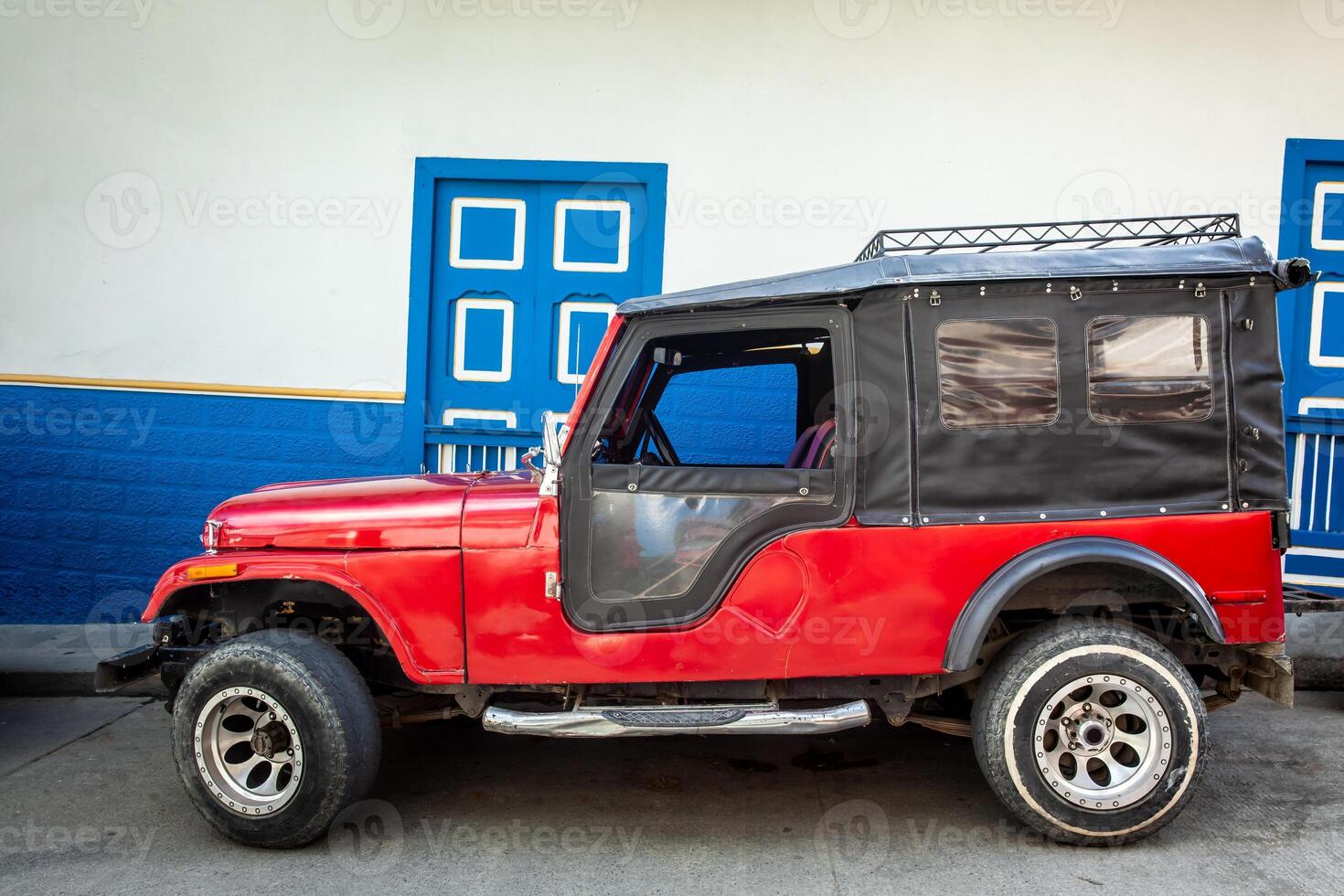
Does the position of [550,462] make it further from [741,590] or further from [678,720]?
[678,720]

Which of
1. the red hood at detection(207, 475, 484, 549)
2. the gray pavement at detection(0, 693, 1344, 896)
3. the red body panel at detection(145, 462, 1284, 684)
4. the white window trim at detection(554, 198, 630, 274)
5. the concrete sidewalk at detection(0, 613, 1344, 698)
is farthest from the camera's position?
the white window trim at detection(554, 198, 630, 274)

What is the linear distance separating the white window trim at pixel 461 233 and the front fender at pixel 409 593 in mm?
3432

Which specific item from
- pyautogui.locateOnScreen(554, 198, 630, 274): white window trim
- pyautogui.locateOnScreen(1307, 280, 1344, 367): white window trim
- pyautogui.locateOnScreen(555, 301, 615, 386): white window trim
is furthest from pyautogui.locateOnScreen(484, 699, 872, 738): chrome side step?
pyautogui.locateOnScreen(1307, 280, 1344, 367): white window trim

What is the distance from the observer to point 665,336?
11.4 ft

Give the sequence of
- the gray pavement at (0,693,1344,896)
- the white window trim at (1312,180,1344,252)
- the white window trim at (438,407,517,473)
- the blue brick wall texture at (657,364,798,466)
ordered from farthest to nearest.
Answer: the white window trim at (438,407,517,473) < the white window trim at (1312,180,1344,252) < the blue brick wall texture at (657,364,798,466) < the gray pavement at (0,693,1344,896)

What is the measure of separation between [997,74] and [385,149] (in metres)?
4.10

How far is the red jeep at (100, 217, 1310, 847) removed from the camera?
10.8 ft

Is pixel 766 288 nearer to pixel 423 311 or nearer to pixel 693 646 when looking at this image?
pixel 693 646

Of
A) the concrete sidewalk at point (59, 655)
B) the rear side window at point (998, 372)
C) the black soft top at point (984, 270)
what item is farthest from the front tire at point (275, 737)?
the rear side window at point (998, 372)

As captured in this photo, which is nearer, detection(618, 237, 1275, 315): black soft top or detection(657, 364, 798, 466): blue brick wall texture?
detection(618, 237, 1275, 315): black soft top

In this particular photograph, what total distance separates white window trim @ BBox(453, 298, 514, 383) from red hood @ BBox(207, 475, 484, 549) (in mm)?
2827

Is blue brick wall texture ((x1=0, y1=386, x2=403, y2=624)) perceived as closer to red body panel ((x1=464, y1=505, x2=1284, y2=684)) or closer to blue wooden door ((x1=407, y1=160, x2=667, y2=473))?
blue wooden door ((x1=407, y1=160, x2=667, y2=473))

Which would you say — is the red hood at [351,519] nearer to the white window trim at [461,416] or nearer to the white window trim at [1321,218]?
the white window trim at [461,416]

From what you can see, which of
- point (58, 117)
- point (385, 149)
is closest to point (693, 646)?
point (385, 149)
